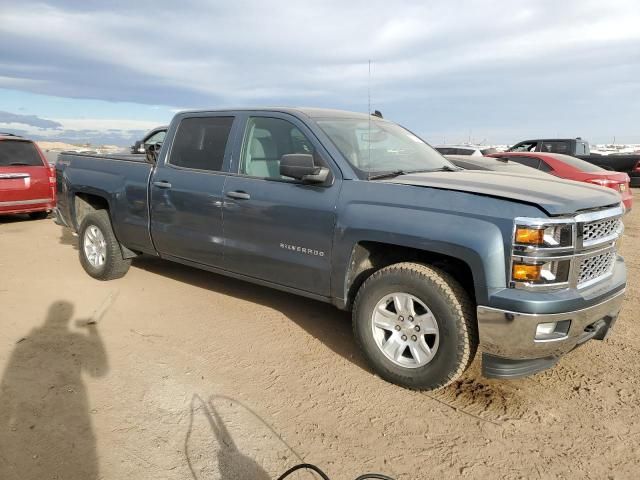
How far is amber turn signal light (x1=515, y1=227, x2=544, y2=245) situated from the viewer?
2814 millimetres

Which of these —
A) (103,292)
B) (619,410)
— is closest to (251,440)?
(619,410)

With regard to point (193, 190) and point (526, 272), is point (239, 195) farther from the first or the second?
point (526, 272)

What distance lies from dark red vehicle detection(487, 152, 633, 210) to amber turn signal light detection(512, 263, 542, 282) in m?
6.71

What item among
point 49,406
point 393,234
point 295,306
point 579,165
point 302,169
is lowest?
point 295,306

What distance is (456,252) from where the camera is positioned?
301cm

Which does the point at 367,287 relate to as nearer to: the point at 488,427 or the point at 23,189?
the point at 488,427

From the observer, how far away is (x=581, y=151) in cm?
1509

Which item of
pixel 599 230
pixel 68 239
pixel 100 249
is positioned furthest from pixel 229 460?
pixel 68 239

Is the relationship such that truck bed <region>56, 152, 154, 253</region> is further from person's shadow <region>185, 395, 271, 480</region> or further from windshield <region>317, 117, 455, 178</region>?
person's shadow <region>185, 395, 271, 480</region>

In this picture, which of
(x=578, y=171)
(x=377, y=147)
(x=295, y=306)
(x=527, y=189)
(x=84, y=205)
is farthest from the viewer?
(x=578, y=171)

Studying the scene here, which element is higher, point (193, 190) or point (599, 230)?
point (193, 190)

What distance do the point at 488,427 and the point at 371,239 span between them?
4.45 feet

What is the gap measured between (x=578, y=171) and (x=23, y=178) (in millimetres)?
10148

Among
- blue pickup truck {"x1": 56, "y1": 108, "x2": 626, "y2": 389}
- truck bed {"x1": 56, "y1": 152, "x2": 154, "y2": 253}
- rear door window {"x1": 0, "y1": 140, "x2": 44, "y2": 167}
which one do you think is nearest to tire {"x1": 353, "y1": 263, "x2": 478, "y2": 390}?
blue pickup truck {"x1": 56, "y1": 108, "x2": 626, "y2": 389}
